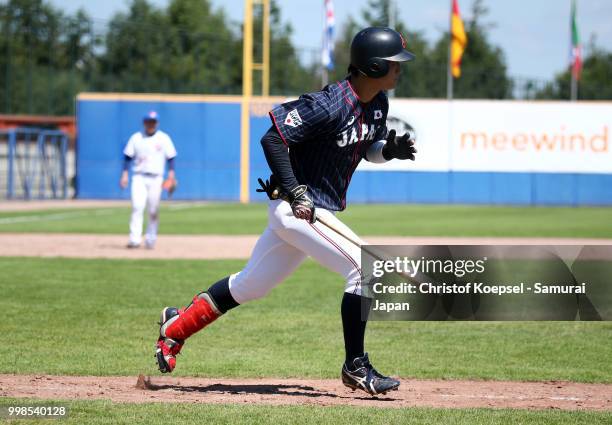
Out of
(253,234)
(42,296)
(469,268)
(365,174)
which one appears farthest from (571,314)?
(365,174)

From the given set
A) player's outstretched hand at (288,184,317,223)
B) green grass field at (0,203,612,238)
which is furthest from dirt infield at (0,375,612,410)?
green grass field at (0,203,612,238)

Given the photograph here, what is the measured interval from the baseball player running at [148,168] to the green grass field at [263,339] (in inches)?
161

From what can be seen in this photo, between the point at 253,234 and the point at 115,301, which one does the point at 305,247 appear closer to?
the point at 115,301

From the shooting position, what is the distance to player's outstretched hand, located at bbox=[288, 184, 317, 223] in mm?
5699

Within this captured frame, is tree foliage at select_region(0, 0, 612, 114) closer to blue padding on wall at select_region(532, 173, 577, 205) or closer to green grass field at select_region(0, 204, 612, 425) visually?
blue padding on wall at select_region(532, 173, 577, 205)

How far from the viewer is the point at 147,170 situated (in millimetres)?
15953

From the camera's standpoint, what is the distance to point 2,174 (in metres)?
43.8

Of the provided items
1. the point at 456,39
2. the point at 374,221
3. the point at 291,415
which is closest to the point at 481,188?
the point at 456,39

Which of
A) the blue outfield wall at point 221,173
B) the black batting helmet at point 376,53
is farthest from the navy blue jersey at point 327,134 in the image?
the blue outfield wall at point 221,173

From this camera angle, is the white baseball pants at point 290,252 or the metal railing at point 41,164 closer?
the white baseball pants at point 290,252

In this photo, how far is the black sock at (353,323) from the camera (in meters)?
5.90

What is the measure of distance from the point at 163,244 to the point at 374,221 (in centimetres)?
854

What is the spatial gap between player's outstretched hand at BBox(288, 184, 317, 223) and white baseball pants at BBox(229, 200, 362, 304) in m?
0.13

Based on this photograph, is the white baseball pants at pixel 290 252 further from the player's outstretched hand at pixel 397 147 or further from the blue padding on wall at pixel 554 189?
the blue padding on wall at pixel 554 189
